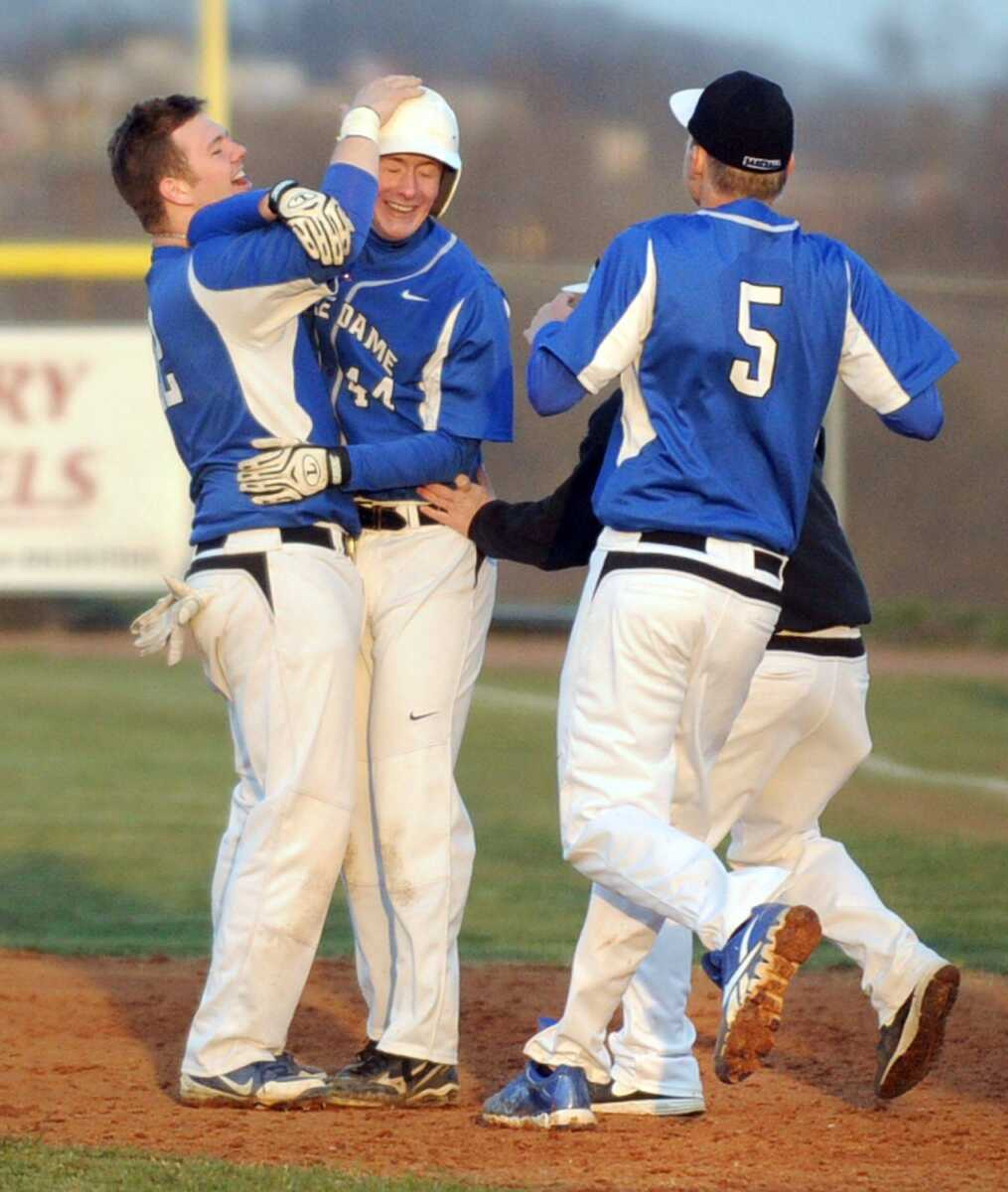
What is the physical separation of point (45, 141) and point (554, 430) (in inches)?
246

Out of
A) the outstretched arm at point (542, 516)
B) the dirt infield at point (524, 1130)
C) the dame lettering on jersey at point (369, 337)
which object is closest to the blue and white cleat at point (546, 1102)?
the dirt infield at point (524, 1130)

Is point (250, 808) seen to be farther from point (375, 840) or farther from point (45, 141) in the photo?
point (45, 141)

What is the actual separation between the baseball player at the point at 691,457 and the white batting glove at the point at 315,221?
44 centimetres

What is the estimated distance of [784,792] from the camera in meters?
4.63

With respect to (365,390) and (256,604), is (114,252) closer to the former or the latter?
(365,390)

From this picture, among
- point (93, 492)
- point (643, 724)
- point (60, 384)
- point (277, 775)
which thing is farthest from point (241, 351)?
point (60, 384)

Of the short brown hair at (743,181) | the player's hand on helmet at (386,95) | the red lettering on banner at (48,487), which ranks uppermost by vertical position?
the player's hand on helmet at (386,95)

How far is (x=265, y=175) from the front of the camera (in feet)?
66.5

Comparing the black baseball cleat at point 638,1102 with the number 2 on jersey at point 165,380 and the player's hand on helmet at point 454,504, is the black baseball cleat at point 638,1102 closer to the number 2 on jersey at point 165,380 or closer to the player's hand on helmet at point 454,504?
the player's hand on helmet at point 454,504

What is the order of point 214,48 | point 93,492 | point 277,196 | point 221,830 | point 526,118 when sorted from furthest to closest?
point 526,118 → point 214,48 → point 93,492 → point 221,830 → point 277,196

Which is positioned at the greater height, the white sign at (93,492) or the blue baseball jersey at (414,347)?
the blue baseball jersey at (414,347)

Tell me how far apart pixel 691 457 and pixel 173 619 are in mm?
1210

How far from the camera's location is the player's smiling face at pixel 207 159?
448cm

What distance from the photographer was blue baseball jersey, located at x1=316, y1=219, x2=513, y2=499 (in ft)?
15.0
